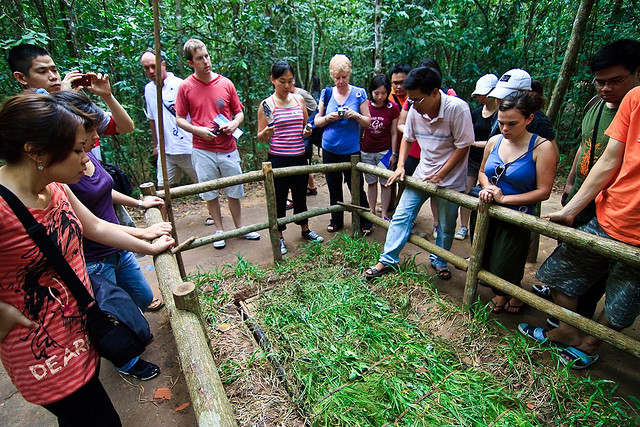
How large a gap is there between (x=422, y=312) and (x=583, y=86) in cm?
643

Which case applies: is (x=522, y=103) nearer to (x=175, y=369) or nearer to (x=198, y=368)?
(x=198, y=368)

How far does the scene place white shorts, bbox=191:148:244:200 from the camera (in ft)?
13.0

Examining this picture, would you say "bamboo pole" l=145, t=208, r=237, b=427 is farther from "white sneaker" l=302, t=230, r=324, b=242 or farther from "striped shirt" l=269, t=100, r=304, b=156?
"white sneaker" l=302, t=230, r=324, b=242

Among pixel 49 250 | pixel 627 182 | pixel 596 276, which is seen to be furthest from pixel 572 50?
pixel 49 250

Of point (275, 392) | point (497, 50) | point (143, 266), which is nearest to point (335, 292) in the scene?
point (275, 392)

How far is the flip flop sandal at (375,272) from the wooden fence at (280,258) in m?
0.39

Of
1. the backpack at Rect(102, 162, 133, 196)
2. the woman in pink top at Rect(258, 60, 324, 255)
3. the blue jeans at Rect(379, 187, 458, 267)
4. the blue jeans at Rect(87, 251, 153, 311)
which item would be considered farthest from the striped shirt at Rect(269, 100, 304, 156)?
the blue jeans at Rect(87, 251, 153, 311)

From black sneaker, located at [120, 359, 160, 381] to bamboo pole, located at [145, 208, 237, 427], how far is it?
1028mm

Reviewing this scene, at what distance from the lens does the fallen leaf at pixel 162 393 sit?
93.3 inches

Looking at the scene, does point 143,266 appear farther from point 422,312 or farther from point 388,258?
point 422,312

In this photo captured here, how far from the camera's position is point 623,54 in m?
2.32

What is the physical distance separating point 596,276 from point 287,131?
3.05m

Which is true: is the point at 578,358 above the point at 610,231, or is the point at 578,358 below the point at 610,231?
below

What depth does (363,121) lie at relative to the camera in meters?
3.87
